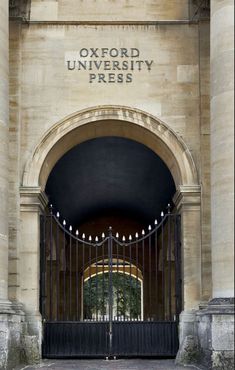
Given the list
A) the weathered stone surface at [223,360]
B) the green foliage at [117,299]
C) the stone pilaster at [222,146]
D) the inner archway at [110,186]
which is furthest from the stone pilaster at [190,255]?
the inner archway at [110,186]

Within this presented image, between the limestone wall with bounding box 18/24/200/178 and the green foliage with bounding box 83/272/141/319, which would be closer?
the limestone wall with bounding box 18/24/200/178

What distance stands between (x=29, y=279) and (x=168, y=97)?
4632 millimetres

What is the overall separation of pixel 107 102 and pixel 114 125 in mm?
591

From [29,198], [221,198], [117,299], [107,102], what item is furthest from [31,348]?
[117,299]

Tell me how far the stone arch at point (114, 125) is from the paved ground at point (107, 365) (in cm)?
353

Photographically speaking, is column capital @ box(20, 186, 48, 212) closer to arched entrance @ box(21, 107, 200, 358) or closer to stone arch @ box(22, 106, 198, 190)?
arched entrance @ box(21, 107, 200, 358)

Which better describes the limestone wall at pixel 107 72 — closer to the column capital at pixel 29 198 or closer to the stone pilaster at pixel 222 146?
the column capital at pixel 29 198

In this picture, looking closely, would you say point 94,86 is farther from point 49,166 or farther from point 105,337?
point 105,337

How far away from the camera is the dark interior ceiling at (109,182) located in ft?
69.3

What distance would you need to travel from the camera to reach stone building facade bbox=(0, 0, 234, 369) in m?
15.2

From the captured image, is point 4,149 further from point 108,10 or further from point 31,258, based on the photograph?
point 108,10

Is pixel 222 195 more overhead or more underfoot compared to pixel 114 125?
more underfoot

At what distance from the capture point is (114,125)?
16141 mm


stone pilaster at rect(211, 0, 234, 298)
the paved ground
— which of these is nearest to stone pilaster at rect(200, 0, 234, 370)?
stone pilaster at rect(211, 0, 234, 298)
